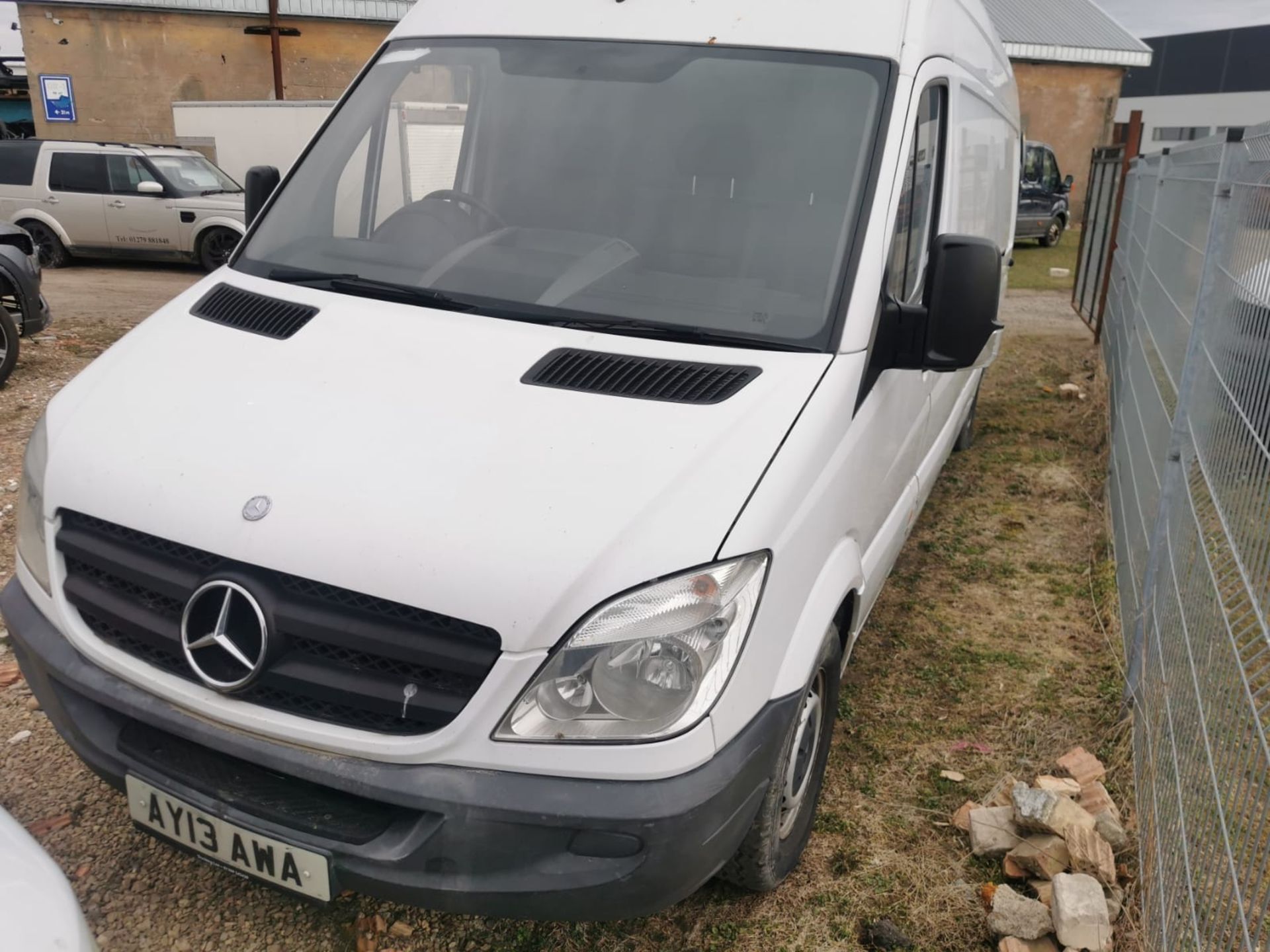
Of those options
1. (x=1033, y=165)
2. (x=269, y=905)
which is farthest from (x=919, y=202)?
(x=1033, y=165)

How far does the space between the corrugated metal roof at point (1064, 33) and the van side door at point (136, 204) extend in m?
19.4

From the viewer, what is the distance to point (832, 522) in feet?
8.59

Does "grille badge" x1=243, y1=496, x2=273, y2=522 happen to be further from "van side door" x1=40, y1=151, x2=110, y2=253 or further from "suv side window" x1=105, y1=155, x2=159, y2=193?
"van side door" x1=40, y1=151, x2=110, y2=253

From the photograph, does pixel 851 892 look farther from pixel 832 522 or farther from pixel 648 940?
pixel 832 522

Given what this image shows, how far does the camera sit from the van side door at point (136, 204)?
13406mm

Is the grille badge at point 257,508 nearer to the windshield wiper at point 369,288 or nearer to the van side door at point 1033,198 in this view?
the windshield wiper at point 369,288

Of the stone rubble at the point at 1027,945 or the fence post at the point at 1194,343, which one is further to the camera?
the fence post at the point at 1194,343

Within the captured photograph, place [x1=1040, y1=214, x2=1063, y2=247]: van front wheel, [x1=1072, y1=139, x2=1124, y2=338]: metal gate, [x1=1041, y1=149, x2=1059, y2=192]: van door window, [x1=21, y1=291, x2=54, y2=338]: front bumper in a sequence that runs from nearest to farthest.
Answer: [x1=21, y1=291, x2=54, y2=338]: front bumper → [x1=1072, y1=139, x2=1124, y2=338]: metal gate → [x1=1041, y1=149, x2=1059, y2=192]: van door window → [x1=1040, y1=214, x2=1063, y2=247]: van front wheel

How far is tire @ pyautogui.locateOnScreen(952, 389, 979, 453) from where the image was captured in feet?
22.2

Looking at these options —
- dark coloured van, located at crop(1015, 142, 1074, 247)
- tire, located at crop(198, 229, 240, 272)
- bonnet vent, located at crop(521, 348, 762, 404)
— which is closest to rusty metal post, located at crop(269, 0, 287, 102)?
tire, located at crop(198, 229, 240, 272)

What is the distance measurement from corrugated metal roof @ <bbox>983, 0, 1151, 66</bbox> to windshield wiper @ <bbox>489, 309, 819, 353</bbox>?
2485 centimetres

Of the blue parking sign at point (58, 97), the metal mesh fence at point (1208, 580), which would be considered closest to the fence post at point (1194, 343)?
the metal mesh fence at point (1208, 580)

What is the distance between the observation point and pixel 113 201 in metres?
13.5

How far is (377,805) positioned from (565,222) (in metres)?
1.75
